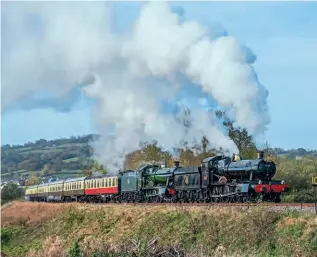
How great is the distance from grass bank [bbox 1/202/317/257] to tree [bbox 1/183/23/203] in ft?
156

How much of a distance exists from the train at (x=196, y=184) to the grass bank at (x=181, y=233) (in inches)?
123

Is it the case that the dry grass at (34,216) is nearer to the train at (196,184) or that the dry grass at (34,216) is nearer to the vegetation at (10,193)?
the train at (196,184)

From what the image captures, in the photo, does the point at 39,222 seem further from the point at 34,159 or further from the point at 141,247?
the point at 34,159

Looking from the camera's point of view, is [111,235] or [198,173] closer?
[111,235]

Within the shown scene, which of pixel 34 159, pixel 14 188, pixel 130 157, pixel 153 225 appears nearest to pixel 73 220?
pixel 153 225

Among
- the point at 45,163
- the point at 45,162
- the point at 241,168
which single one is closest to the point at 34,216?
the point at 241,168

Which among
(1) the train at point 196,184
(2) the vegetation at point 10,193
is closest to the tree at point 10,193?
(2) the vegetation at point 10,193

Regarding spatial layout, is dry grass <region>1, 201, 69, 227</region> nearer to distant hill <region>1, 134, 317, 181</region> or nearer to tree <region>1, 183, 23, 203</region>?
tree <region>1, 183, 23, 203</region>

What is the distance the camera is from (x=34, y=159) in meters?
177

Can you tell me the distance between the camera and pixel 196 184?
32.5 metres

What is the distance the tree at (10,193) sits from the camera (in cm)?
8229

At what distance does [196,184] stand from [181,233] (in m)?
8.40

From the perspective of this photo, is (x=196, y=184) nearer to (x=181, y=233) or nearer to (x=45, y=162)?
(x=181, y=233)

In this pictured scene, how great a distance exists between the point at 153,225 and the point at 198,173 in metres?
5.97
